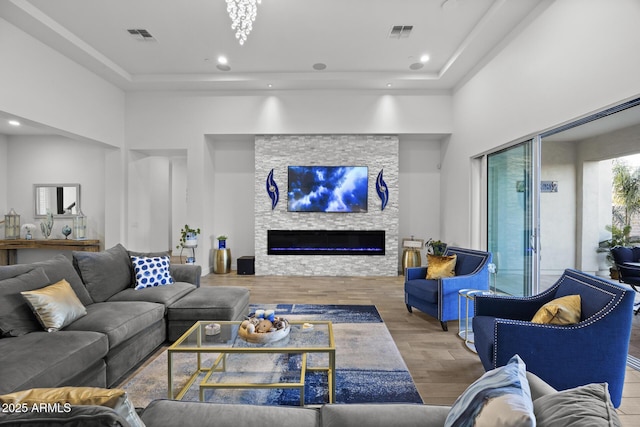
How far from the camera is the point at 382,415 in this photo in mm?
1146

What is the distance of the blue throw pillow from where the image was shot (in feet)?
2.68

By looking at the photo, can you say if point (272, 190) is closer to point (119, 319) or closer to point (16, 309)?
point (119, 319)

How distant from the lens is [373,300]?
4633mm

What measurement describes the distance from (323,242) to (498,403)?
5.57 meters

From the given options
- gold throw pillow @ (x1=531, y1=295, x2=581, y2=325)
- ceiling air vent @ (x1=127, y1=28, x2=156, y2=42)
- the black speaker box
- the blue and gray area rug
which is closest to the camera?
gold throw pillow @ (x1=531, y1=295, x2=581, y2=325)

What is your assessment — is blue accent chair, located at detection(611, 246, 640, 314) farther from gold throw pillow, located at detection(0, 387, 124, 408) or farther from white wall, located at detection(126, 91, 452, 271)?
gold throw pillow, located at detection(0, 387, 124, 408)

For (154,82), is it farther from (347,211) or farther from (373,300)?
(373,300)

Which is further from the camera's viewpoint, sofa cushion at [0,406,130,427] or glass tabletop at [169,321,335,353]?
glass tabletop at [169,321,335,353]

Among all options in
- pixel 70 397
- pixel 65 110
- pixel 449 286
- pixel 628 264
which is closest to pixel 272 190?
pixel 65 110

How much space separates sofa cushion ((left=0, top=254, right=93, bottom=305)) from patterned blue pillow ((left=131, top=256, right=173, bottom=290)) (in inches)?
20.8

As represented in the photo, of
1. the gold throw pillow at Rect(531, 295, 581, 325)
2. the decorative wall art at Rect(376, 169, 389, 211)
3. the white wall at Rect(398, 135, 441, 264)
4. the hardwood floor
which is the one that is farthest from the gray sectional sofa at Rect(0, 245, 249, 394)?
the white wall at Rect(398, 135, 441, 264)

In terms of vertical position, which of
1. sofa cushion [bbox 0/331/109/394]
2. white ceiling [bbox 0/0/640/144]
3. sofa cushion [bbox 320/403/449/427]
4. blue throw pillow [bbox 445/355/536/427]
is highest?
white ceiling [bbox 0/0/640/144]

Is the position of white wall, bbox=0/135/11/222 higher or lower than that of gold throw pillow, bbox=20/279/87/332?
higher

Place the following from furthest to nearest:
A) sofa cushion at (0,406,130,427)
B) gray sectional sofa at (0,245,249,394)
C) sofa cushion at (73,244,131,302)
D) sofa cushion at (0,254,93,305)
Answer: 1. sofa cushion at (73,244,131,302)
2. sofa cushion at (0,254,93,305)
3. gray sectional sofa at (0,245,249,394)
4. sofa cushion at (0,406,130,427)
